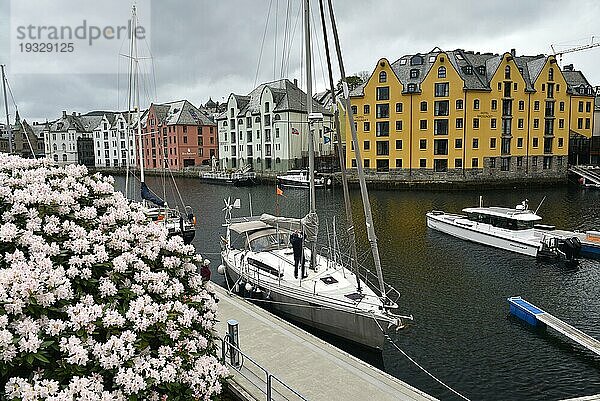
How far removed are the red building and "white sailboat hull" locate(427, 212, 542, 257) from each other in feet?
232

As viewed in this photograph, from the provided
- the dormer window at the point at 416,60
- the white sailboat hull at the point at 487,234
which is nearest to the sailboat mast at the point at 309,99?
the white sailboat hull at the point at 487,234

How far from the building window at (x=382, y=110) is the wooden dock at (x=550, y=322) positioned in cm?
4623

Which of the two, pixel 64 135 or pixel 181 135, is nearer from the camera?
pixel 181 135

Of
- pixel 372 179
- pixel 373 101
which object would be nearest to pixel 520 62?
pixel 373 101

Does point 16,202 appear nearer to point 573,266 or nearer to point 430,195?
point 573,266

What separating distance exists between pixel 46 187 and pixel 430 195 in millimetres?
50643

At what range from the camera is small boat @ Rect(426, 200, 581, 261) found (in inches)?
991

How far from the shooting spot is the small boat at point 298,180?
6228cm

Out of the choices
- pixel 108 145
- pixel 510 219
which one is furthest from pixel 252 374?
pixel 108 145

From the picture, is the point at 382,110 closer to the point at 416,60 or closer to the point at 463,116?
the point at 416,60

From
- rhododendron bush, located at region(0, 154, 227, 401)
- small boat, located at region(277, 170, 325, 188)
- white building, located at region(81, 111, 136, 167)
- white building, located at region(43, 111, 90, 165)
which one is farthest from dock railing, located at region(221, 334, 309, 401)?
white building, located at region(43, 111, 90, 165)

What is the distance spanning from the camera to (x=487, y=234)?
28.8m

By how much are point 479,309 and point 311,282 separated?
725 centimetres

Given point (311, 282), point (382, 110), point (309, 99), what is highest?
point (382, 110)
